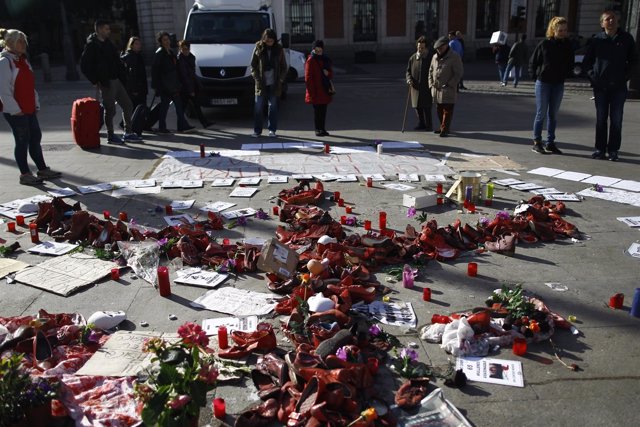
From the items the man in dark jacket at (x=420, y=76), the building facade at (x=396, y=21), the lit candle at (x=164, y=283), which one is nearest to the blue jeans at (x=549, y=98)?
the man in dark jacket at (x=420, y=76)

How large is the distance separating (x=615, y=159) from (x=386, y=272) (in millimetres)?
6092

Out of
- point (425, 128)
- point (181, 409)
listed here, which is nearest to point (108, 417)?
point (181, 409)

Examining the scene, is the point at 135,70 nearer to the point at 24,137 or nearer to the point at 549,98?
the point at 24,137

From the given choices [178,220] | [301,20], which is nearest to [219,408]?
[178,220]

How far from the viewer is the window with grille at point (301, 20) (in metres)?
36.3

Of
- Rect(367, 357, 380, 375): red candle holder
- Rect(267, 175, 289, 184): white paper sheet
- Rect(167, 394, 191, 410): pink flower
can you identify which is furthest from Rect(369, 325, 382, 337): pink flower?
Rect(267, 175, 289, 184): white paper sheet

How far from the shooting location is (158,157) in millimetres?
10250

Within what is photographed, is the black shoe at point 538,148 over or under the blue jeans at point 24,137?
under

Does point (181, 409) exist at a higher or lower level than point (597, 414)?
higher

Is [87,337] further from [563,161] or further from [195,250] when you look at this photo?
[563,161]

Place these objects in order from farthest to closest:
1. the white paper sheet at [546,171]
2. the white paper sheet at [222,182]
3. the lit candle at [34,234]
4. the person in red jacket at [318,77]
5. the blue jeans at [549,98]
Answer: the person in red jacket at [318,77]
the blue jeans at [549,98]
the white paper sheet at [546,171]
the white paper sheet at [222,182]
the lit candle at [34,234]

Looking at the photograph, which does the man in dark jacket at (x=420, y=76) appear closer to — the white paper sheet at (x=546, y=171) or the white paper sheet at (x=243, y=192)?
the white paper sheet at (x=546, y=171)

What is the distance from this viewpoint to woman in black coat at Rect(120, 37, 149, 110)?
11.6 metres

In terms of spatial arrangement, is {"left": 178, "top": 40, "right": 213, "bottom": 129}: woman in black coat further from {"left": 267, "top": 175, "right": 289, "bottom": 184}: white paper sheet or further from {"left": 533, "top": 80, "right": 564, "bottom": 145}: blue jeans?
{"left": 533, "top": 80, "right": 564, "bottom": 145}: blue jeans
